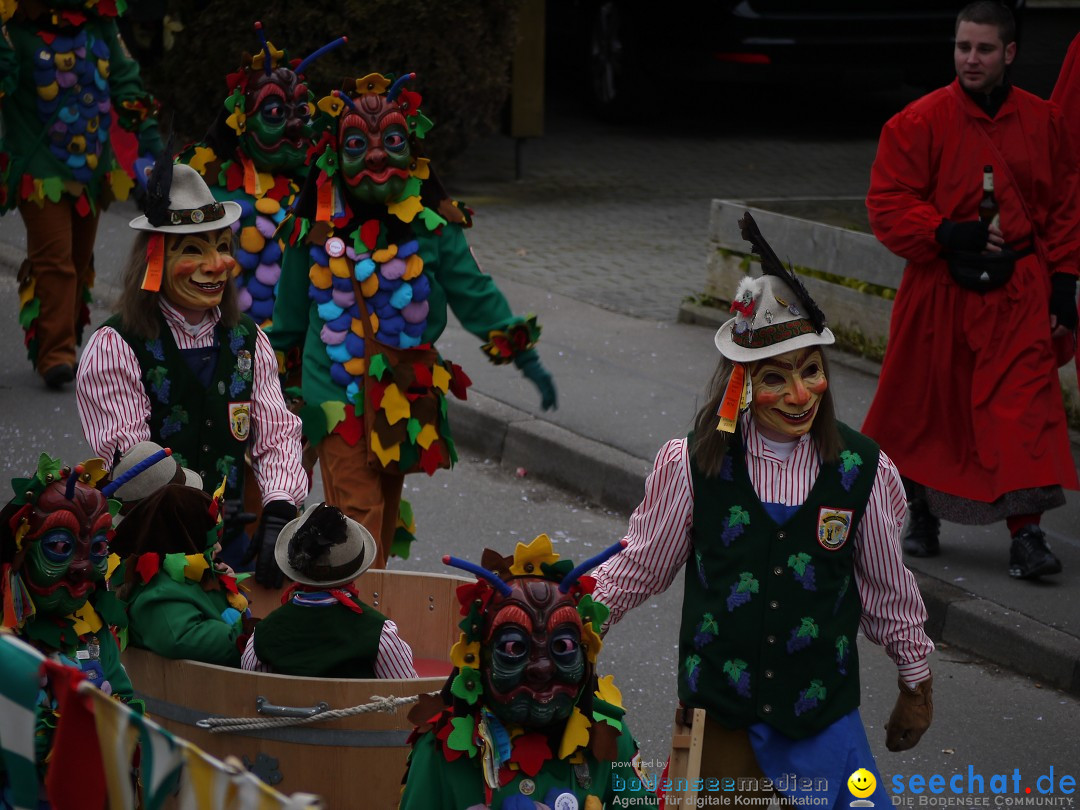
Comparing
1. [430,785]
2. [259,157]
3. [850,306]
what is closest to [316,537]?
[430,785]

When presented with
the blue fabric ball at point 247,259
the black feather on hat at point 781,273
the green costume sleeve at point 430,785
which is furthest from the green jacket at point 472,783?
the blue fabric ball at point 247,259

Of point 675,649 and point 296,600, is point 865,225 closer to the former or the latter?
point 675,649

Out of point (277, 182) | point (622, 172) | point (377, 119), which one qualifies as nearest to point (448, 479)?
point (277, 182)

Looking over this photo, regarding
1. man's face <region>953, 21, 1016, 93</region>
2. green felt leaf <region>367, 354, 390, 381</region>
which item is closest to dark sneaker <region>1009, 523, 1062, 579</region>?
man's face <region>953, 21, 1016, 93</region>

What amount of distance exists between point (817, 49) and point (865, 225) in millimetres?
4949

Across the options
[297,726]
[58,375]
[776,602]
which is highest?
[776,602]

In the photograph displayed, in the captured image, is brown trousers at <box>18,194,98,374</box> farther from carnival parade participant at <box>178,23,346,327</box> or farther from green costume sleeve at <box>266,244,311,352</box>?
green costume sleeve at <box>266,244,311,352</box>

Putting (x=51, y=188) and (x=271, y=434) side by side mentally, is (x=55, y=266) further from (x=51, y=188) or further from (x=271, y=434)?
(x=271, y=434)

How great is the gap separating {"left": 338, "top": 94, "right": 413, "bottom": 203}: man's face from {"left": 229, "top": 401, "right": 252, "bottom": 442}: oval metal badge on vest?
0.91 meters

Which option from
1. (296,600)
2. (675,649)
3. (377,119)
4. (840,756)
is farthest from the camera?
(675,649)

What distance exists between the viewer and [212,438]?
16.5ft

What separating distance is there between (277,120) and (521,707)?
3681 mm

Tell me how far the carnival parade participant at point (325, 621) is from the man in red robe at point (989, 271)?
113 inches

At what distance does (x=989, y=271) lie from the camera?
20.5 ft
